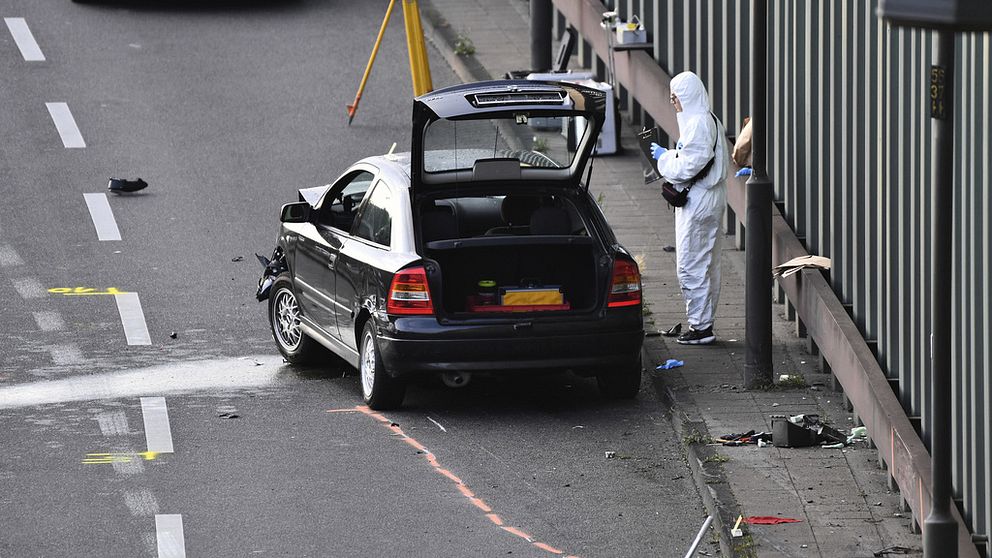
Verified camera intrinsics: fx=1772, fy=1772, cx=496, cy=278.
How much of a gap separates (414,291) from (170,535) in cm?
262

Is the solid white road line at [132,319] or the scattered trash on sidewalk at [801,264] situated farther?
the solid white road line at [132,319]

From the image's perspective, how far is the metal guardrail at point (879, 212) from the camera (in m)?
8.31

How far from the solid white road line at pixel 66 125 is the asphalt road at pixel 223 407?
2.4 inches

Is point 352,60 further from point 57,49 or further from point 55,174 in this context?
point 55,174

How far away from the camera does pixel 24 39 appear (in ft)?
79.5

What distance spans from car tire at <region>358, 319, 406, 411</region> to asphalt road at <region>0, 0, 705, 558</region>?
122 millimetres

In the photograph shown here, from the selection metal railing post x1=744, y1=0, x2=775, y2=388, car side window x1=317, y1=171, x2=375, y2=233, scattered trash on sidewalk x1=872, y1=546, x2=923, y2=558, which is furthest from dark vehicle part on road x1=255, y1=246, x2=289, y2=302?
scattered trash on sidewalk x1=872, y1=546, x2=923, y2=558

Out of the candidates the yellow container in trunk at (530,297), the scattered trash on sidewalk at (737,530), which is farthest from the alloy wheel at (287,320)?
the scattered trash on sidewalk at (737,530)

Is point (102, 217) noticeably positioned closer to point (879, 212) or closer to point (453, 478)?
point (453, 478)

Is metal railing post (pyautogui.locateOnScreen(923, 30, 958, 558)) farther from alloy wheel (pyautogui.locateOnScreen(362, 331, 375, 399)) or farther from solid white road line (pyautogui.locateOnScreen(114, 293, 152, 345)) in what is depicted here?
solid white road line (pyautogui.locateOnScreen(114, 293, 152, 345))

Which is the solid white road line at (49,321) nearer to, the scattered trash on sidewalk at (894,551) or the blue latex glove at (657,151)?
the blue latex glove at (657,151)

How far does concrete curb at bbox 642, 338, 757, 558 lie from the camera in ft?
30.2

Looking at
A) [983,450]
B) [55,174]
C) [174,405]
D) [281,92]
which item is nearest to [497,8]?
[281,92]

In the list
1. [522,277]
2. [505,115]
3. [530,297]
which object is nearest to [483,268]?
[522,277]
